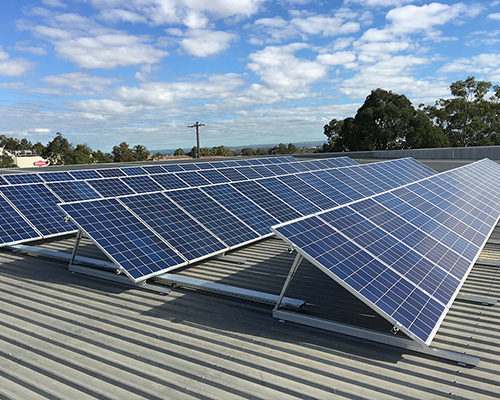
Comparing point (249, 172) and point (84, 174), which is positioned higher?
point (84, 174)

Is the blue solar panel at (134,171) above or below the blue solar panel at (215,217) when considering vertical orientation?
above

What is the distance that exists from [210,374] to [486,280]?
9269 mm

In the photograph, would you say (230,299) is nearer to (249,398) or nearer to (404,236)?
(249,398)

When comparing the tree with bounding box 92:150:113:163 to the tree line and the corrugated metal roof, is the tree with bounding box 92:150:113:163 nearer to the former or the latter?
the tree line

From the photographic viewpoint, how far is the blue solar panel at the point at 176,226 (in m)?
12.1

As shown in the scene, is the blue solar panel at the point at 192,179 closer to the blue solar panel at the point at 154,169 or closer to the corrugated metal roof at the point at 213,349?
the blue solar panel at the point at 154,169

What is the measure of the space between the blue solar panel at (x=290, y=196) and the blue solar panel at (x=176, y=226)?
6.39 m

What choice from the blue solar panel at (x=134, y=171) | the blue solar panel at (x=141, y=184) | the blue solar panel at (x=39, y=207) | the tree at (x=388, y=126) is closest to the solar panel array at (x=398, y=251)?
the blue solar panel at (x=39, y=207)

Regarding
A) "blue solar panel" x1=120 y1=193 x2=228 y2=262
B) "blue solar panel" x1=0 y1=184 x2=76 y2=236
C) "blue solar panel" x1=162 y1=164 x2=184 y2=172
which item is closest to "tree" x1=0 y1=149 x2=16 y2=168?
"blue solar panel" x1=162 y1=164 x2=184 y2=172

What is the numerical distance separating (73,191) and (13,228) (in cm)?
403

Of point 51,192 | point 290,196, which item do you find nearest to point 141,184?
point 51,192

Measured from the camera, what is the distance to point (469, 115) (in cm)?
7925

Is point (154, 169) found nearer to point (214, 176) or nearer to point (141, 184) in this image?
point (214, 176)

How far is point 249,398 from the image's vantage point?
5875 millimetres
